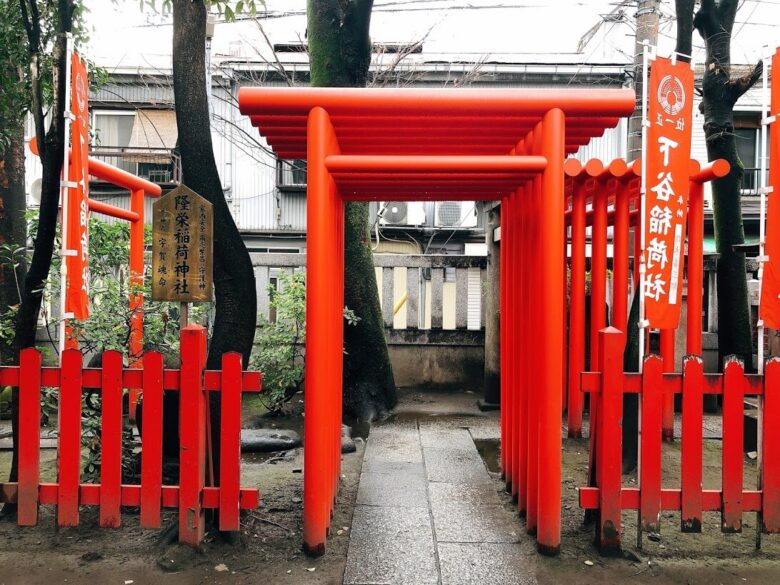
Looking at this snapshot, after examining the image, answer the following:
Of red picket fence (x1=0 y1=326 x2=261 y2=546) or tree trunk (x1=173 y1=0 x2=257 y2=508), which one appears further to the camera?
tree trunk (x1=173 y1=0 x2=257 y2=508)

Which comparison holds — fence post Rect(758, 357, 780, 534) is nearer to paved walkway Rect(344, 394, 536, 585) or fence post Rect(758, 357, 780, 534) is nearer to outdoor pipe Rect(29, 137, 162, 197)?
paved walkway Rect(344, 394, 536, 585)

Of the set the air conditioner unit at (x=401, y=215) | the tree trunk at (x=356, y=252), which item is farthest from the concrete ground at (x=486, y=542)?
the air conditioner unit at (x=401, y=215)

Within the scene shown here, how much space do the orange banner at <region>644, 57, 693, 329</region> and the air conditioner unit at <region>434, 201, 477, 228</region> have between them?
13.0 metres

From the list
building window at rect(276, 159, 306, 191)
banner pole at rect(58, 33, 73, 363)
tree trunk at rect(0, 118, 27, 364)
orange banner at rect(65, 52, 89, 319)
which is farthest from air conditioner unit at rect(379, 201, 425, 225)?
banner pole at rect(58, 33, 73, 363)

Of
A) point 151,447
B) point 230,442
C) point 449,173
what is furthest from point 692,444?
point 151,447

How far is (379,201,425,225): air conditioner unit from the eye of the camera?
16.6 metres

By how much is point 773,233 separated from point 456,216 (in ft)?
44.7

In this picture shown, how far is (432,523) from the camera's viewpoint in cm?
398

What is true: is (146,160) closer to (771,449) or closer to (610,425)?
(610,425)

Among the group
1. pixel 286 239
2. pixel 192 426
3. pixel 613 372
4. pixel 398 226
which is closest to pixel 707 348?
pixel 613 372

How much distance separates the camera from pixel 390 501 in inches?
173

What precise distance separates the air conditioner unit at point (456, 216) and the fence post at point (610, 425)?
1376cm

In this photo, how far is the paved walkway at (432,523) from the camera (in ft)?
10.9

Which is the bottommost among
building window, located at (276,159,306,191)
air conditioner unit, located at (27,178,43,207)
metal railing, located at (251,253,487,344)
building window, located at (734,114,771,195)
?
metal railing, located at (251,253,487,344)
